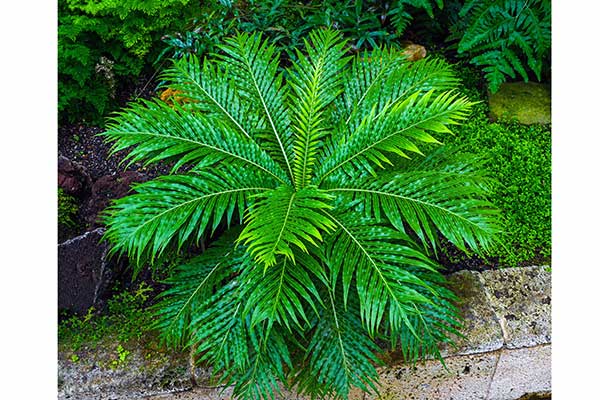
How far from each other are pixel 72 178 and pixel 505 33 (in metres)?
2.59

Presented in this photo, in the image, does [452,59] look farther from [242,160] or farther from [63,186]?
[63,186]

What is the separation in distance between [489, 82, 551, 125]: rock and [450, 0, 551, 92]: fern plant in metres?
0.23

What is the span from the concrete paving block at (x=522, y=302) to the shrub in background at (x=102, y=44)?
90.6 inches

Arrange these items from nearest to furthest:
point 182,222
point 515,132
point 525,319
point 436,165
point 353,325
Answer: point 182,222, point 353,325, point 436,165, point 525,319, point 515,132

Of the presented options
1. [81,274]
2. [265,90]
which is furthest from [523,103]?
[81,274]

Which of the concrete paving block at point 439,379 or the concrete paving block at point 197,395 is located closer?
the concrete paving block at point 197,395

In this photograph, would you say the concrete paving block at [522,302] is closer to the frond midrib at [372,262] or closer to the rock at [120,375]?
the frond midrib at [372,262]

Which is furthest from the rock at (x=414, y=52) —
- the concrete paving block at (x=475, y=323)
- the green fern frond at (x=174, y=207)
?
the green fern frond at (x=174, y=207)

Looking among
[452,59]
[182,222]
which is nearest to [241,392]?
[182,222]

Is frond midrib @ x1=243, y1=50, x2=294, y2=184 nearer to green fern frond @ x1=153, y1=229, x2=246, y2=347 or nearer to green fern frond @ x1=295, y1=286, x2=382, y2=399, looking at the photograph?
green fern frond @ x1=153, y1=229, x2=246, y2=347

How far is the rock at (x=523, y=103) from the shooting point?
3922mm

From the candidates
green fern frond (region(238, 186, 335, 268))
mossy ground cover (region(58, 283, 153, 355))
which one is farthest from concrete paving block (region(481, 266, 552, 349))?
mossy ground cover (region(58, 283, 153, 355))

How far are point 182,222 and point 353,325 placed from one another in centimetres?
75

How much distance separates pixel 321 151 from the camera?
8.66 feet
